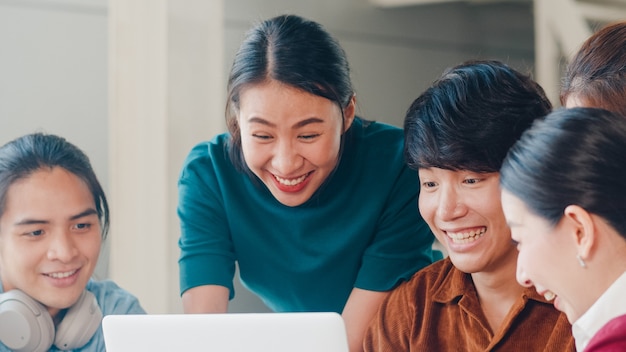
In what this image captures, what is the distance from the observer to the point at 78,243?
Result: 1892mm

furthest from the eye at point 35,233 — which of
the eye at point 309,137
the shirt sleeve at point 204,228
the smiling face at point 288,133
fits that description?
the eye at point 309,137

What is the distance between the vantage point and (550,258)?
3.78ft

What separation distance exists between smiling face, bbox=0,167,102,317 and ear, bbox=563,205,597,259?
109 centimetres

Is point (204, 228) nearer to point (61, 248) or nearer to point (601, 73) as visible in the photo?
point (61, 248)

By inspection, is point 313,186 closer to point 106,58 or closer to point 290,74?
point 290,74

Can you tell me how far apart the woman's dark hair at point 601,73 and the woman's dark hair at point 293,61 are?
42 centimetres

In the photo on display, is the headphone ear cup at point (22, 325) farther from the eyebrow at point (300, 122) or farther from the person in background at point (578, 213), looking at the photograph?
the person in background at point (578, 213)

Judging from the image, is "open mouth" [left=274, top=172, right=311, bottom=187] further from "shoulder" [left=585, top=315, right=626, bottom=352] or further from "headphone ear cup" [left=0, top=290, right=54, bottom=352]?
"shoulder" [left=585, top=315, right=626, bottom=352]

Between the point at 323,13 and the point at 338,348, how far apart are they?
2.56 metres

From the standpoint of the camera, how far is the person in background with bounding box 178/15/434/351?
173cm

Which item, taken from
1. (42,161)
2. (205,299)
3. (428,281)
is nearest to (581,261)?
(428,281)

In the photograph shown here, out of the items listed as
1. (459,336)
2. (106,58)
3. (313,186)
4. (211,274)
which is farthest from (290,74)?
(106,58)

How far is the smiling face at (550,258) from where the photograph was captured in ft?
3.74

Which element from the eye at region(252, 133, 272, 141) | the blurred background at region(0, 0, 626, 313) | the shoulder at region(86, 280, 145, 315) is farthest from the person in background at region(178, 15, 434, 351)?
the blurred background at region(0, 0, 626, 313)
